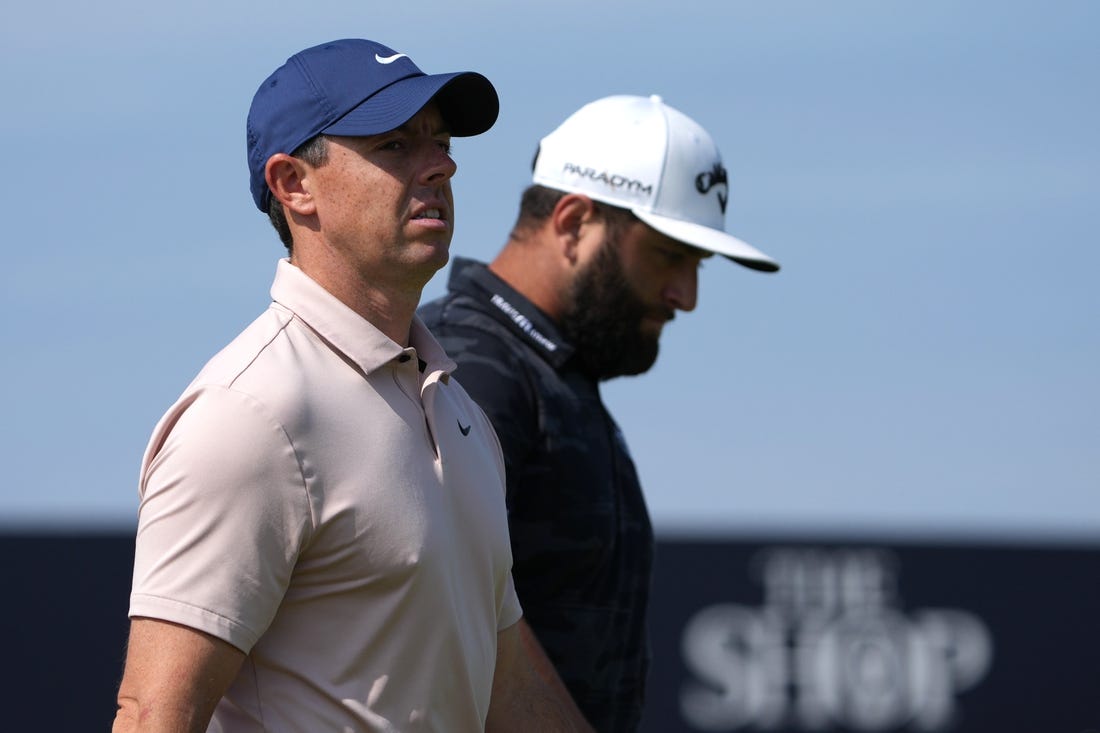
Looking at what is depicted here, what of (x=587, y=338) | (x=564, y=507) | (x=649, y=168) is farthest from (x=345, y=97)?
(x=649, y=168)

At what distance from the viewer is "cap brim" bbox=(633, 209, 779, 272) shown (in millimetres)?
3748

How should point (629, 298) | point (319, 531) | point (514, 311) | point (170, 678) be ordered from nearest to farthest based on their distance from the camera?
point (170, 678)
point (319, 531)
point (514, 311)
point (629, 298)

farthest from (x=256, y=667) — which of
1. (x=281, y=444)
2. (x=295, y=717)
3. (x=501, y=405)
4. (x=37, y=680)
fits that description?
(x=37, y=680)

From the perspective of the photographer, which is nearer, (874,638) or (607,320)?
(607,320)

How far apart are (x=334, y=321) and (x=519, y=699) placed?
0.69 metres

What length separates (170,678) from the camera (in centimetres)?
207

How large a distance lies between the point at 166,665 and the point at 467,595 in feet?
1.44

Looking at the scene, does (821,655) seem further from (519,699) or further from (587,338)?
(519,699)

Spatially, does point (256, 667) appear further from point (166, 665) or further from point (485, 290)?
point (485, 290)

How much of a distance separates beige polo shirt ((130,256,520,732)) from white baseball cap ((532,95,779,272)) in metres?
1.44

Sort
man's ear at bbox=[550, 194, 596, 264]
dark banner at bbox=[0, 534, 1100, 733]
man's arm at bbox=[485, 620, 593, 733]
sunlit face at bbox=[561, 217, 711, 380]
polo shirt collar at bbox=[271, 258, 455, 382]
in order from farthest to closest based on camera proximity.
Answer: dark banner at bbox=[0, 534, 1100, 733] < man's ear at bbox=[550, 194, 596, 264] < sunlit face at bbox=[561, 217, 711, 380] < man's arm at bbox=[485, 620, 593, 733] < polo shirt collar at bbox=[271, 258, 455, 382]

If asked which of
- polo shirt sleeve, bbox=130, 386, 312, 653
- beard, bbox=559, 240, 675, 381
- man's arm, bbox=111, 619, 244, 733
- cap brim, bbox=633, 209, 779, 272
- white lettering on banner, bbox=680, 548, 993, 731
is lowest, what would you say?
white lettering on banner, bbox=680, 548, 993, 731

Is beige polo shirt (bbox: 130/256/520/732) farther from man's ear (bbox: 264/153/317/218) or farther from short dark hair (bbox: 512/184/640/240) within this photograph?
short dark hair (bbox: 512/184/640/240)

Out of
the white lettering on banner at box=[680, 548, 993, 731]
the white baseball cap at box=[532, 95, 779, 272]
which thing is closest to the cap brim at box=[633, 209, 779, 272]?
the white baseball cap at box=[532, 95, 779, 272]
